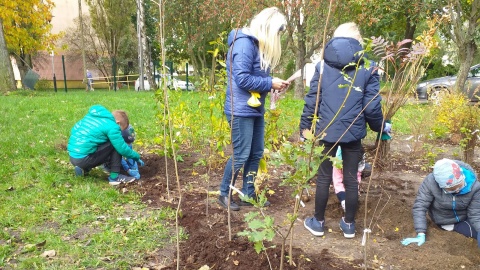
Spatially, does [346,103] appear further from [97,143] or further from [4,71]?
[4,71]

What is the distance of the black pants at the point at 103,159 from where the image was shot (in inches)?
148

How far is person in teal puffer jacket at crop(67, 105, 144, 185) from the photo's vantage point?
3.71 metres

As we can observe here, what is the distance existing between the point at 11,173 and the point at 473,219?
4.28 m

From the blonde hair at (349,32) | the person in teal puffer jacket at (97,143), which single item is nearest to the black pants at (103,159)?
the person in teal puffer jacket at (97,143)

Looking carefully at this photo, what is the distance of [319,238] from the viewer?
2.95m

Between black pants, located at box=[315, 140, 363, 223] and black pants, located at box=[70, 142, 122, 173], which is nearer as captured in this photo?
black pants, located at box=[315, 140, 363, 223]

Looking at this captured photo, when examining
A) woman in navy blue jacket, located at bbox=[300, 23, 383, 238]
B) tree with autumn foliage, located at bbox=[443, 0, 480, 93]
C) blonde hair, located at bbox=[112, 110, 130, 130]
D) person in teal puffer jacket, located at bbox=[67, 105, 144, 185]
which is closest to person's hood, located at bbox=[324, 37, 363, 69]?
woman in navy blue jacket, located at bbox=[300, 23, 383, 238]

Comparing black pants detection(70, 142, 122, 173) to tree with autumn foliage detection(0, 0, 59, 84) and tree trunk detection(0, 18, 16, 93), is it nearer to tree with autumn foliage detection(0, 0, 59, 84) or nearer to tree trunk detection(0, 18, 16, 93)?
tree trunk detection(0, 18, 16, 93)

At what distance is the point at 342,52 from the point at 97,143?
243cm

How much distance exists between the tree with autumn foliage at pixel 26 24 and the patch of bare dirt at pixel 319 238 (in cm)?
1348

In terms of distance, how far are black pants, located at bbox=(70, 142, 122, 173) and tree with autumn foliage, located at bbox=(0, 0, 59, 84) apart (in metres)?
12.6

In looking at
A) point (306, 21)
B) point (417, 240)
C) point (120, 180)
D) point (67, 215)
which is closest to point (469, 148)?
point (417, 240)

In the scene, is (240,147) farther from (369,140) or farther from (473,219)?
(369,140)

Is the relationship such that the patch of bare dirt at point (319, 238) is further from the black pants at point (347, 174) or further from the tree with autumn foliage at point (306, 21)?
the tree with autumn foliage at point (306, 21)
